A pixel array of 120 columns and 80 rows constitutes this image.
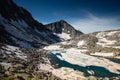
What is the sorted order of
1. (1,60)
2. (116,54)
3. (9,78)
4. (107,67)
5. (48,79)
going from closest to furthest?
(9,78), (48,79), (1,60), (107,67), (116,54)

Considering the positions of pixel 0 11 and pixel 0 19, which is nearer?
pixel 0 19

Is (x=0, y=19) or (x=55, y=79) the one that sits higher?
(x=0, y=19)

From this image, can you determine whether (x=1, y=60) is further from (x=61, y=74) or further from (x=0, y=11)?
(x=0, y=11)

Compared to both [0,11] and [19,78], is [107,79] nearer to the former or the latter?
[19,78]

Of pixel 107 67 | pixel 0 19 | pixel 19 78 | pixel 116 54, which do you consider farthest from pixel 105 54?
pixel 19 78

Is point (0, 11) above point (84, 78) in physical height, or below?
above

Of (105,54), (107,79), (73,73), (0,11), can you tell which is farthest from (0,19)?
(107,79)

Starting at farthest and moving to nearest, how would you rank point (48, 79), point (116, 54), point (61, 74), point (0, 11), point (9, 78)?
point (0, 11), point (116, 54), point (61, 74), point (48, 79), point (9, 78)

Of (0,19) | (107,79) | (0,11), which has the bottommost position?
(107,79)

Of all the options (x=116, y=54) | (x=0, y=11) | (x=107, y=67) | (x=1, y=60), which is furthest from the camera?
(x=0, y=11)
